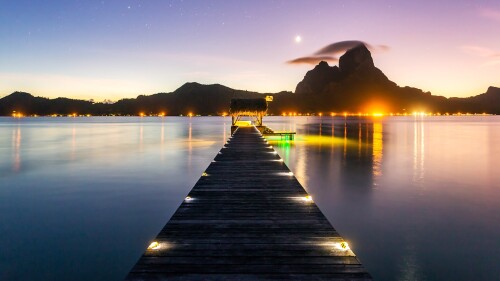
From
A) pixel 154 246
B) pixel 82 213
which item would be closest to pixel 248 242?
pixel 154 246

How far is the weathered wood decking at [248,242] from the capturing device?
4758mm

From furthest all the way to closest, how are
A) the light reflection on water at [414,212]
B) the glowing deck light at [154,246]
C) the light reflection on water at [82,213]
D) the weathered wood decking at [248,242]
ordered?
1. the light reflection on water at [82,213]
2. the light reflection on water at [414,212]
3. the glowing deck light at [154,246]
4. the weathered wood decking at [248,242]

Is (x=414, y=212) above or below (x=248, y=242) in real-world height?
below

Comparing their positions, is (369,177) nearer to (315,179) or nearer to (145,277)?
(315,179)

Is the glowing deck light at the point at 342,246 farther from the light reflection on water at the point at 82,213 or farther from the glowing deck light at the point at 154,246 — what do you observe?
the light reflection on water at the point at 82,213

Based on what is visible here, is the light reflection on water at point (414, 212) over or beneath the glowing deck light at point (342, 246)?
beneath

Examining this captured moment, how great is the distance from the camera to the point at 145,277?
15.0 ft

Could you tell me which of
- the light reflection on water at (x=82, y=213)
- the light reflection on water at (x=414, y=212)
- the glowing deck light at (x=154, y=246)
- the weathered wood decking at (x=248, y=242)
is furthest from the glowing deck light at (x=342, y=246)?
the light reflection on water at (x=82, y=213)

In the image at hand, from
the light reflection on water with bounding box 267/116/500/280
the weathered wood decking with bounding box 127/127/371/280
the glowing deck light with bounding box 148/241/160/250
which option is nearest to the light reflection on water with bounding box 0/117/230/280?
the weathered wood decking with bounding box 127/127/371/280

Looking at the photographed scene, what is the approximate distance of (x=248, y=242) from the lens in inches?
228

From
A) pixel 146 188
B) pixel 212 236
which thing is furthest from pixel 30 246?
pixel 146 188

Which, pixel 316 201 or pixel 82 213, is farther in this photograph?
pixel 316 201

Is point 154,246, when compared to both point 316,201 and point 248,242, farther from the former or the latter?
point 316,201

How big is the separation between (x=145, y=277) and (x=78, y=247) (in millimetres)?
6388
